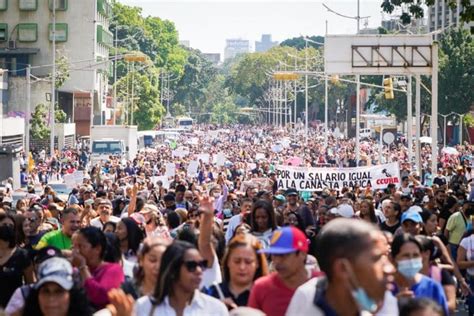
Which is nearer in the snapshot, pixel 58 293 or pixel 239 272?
pixel 58 293

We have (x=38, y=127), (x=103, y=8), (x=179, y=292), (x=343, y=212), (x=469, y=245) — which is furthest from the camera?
(x=103, y=8)

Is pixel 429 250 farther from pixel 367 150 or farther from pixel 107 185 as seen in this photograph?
pixel 367 150

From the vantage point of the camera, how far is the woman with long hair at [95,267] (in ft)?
27.3

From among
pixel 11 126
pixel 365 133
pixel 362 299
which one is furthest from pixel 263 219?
pixel 365 133

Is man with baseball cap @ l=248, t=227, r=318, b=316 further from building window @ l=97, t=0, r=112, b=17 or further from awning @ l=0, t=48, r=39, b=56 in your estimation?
building window @ l=97, t=0, r=112, b=17

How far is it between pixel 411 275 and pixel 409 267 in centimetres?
12

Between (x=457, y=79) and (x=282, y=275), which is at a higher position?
(x=457, y=79)

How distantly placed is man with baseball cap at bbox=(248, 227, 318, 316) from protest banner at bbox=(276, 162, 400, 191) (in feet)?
67.8

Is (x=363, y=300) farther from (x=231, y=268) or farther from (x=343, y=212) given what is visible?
(x=343, y=212)

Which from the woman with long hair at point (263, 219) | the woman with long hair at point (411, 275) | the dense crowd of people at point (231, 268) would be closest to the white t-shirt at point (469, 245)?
the dense crowd of people at point (231, 268)

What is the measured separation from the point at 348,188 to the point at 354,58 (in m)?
10.7

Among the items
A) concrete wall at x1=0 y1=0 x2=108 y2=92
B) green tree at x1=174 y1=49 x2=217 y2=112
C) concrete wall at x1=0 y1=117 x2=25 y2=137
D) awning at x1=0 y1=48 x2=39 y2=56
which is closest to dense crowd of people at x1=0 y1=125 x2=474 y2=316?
concrete wall at x1=0 y1=117 x2=25 y2=137

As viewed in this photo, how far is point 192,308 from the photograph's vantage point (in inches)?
272

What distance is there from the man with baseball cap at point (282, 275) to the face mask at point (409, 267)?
0.64 meters
